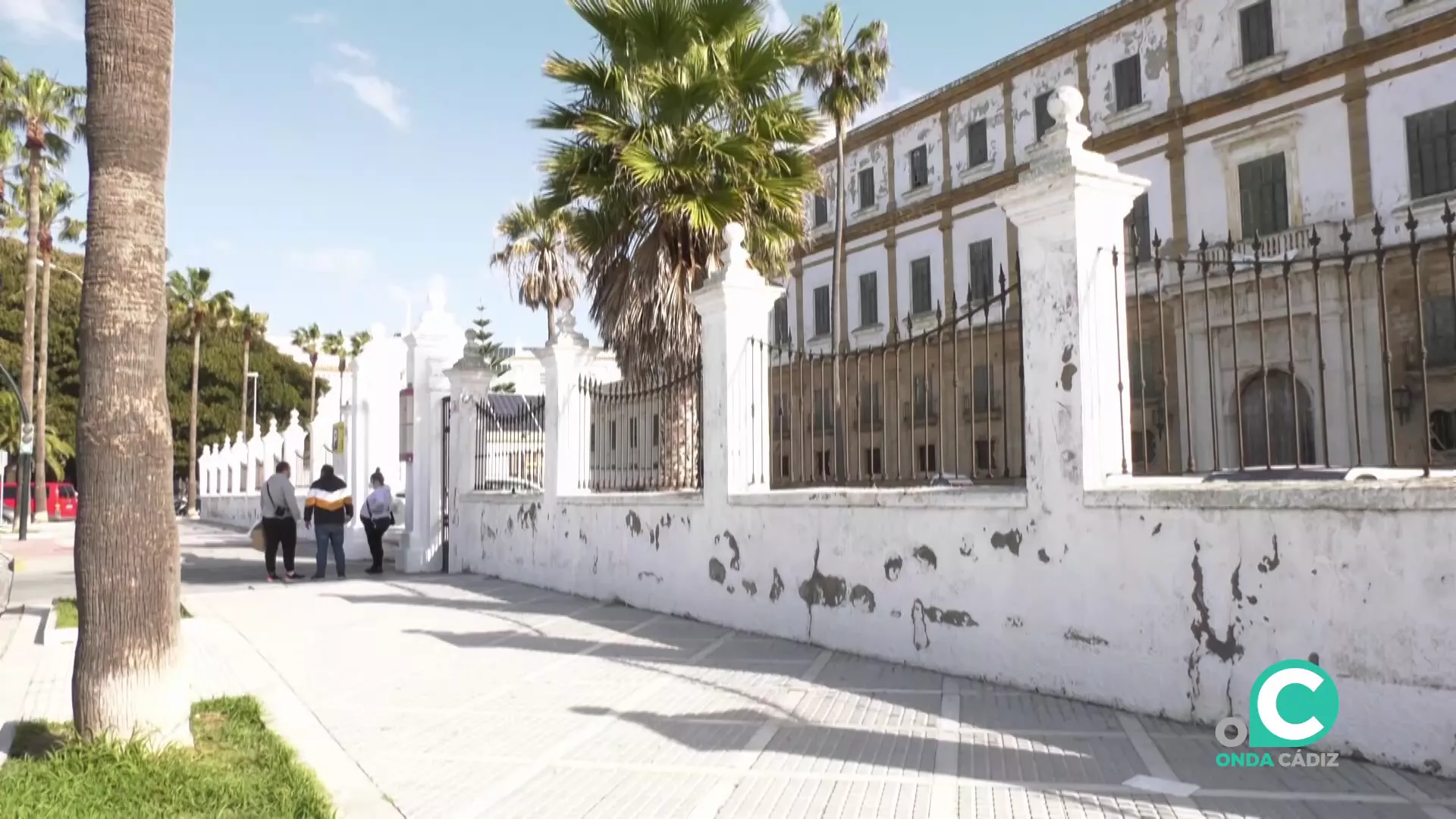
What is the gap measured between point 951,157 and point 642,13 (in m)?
20.9

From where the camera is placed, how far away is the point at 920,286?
103 feet

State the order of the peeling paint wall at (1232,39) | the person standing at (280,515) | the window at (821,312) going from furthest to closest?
the window at (821,312) < the peeling paint wall at (1232,39) < the person standing at (280,515)

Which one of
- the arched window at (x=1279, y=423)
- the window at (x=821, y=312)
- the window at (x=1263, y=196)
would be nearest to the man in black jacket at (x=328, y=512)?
the arched window at (x=1279, y=423)

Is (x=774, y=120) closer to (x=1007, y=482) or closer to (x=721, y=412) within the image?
(x=721, y=412)

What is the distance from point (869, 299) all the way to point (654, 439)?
23297mm

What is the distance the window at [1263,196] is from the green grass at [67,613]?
22018 mm

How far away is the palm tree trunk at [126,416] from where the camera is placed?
A: 466 centimetres

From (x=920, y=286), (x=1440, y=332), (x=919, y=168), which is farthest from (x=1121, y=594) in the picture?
(x=919, y=168)

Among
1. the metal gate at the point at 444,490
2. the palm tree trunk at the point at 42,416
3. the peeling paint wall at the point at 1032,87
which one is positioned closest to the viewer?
the metal gate at the point at 444,490

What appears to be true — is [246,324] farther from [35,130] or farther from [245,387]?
[35,130]

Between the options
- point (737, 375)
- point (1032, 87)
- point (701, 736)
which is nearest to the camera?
point (701, 736)

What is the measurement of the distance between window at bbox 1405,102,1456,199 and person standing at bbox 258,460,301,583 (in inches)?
815

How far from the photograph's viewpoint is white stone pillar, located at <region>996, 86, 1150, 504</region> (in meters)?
5.75

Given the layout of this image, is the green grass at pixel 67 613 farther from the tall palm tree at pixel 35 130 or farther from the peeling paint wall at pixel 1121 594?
the tall palm tree at pixel 35 130
